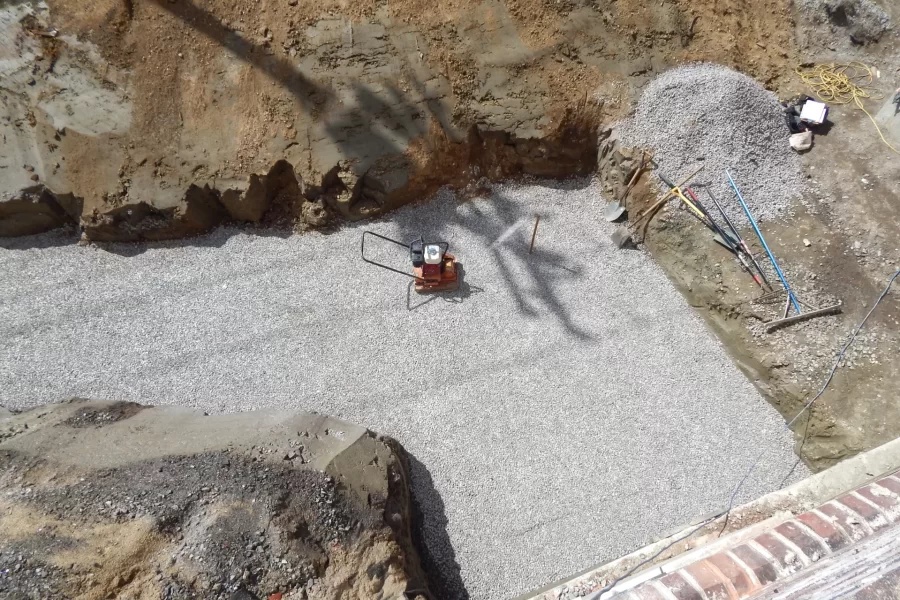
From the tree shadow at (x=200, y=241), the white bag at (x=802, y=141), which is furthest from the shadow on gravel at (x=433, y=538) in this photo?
the white bag at (x=802, y=141)

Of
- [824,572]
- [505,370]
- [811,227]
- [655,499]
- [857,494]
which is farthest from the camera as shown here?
[811,227]

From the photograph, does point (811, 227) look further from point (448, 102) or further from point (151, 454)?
point (151, 454)

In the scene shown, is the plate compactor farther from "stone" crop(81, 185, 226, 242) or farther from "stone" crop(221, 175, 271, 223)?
"stone" crop(81, 185, 226, 242)

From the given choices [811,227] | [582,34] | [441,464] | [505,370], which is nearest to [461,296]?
[505,370]

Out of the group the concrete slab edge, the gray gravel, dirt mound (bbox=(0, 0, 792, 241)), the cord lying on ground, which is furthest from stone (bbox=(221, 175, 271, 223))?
the cord lying on ground

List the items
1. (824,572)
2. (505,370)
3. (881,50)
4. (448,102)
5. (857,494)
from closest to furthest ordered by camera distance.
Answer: (824,572)
(857,494)
(505,370)
(448,102)
(881,50)

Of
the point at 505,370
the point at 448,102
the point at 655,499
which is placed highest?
the point at 448,102
